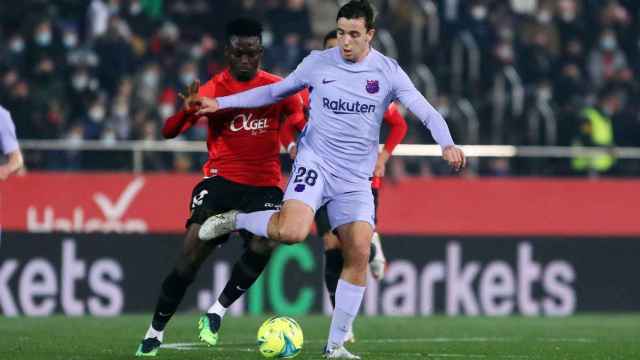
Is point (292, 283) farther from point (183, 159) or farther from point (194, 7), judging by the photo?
point (194, 7)

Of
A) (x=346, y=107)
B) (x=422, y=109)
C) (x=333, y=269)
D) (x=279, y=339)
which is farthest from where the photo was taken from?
(x=333, y=269)

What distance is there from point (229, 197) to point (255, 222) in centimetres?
69

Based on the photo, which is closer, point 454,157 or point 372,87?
point 454,157

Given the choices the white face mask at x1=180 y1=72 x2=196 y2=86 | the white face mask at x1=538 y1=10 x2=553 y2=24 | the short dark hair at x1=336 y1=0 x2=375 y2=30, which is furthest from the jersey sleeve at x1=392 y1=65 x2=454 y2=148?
the white face mask at x1=538 y1=10 x2=553 y2=24

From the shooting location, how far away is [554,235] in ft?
67.3

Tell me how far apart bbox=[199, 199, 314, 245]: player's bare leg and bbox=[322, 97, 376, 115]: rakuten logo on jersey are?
2.27ft

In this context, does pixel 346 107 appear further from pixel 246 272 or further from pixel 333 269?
pixel 333 269

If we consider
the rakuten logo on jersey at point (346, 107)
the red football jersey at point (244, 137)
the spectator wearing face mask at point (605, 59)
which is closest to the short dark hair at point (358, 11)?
the rakuten logo on jersey at point (346, 107)

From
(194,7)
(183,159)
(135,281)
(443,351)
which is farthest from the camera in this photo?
(194,7)

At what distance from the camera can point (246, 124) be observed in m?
11.7

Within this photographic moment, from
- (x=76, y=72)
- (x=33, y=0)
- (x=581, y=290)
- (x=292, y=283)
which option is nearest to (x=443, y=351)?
(x=292, y=283)

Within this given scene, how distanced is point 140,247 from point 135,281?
41 cm

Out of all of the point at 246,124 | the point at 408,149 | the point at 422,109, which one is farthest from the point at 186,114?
the point at 408,149

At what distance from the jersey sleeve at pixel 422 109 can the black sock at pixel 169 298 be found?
1.98 meters
